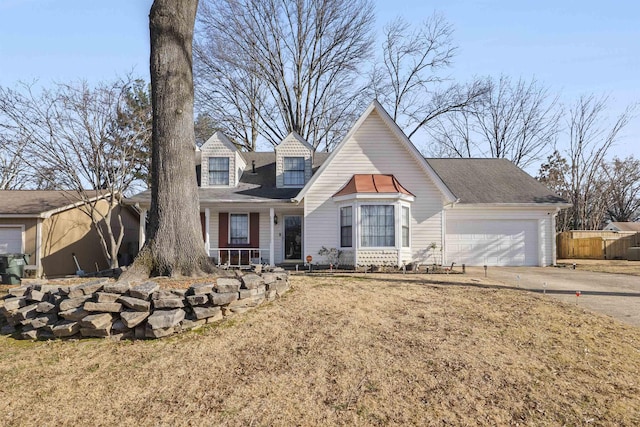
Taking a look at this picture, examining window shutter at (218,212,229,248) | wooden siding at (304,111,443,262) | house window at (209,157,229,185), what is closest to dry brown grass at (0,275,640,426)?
wooden siding at (304,111,443,262)

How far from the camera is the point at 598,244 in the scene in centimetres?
2533

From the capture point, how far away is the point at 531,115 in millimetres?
31938

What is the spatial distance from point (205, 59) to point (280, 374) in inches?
1027

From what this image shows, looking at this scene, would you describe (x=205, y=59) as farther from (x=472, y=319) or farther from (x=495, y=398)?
(x=495, y=398)

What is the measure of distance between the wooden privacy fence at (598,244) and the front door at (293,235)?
64.0ft

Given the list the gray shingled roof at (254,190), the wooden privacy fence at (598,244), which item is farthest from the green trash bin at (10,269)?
the wooden privacy fence at (598,244)

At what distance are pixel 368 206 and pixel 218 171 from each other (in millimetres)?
6738

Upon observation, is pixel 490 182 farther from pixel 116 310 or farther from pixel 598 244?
pixel 116 310

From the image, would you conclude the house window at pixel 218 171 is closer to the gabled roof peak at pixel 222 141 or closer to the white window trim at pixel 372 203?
the gabled roof peak at pixel 222 141

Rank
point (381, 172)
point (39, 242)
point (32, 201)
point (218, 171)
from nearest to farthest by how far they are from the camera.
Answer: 1. point (381, 172)
2. point (39, 242)
3. point (32, 201)
4. point (218, 171)

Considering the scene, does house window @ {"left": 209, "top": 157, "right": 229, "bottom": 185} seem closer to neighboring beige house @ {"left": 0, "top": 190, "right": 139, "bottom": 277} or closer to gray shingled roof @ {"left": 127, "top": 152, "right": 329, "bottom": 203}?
gray shingled roof @ {"left": 127, "top": 152, "right": 329, "bottom": 203}

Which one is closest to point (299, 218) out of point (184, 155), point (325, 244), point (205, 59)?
point (325, 244)

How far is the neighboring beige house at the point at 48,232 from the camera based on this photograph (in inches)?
598

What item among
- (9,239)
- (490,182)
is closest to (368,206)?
(490,182)
